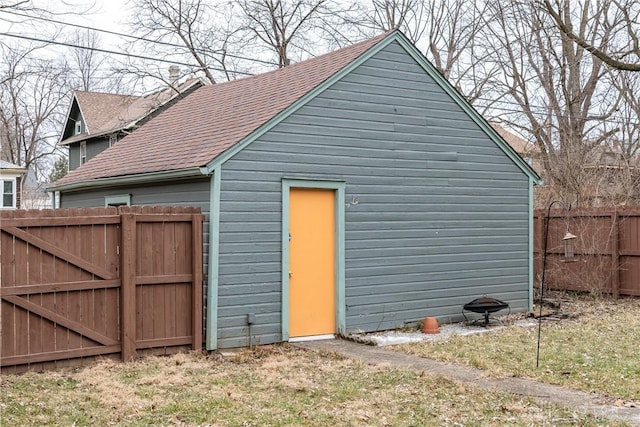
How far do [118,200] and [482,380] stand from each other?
6990 millimetres

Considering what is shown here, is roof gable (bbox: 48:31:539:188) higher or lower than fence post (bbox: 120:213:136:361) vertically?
higher

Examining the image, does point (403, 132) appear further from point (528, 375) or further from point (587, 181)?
point (587, 181)

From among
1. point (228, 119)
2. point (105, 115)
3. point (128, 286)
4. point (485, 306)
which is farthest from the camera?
point (105, 115)

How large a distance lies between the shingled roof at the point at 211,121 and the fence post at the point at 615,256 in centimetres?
699

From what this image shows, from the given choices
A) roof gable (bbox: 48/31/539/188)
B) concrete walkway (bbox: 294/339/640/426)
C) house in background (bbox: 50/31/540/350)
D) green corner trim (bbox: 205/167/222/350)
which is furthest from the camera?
roof gable (bbox: 48/31/539/188)

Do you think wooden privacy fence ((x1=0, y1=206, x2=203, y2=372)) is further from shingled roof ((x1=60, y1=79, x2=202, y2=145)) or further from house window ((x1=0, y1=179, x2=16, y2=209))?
house window ((x1=0, y1=179, x2=16, y2=209))

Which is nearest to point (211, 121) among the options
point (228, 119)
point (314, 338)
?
point (228, 119)

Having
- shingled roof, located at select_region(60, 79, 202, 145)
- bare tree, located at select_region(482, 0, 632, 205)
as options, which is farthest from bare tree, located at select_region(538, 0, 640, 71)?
shingled roof, located at select_region(60, 79, 202, 145)

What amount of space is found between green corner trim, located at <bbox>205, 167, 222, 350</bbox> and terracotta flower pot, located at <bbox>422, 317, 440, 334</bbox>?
3.41m

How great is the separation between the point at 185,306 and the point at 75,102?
91.3 feet

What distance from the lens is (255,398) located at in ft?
21.6

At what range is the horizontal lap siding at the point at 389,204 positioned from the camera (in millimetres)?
9398

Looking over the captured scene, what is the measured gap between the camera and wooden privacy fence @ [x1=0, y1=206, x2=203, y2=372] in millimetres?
7574

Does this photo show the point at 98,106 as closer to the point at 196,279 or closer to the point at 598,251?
the point at 598,251
